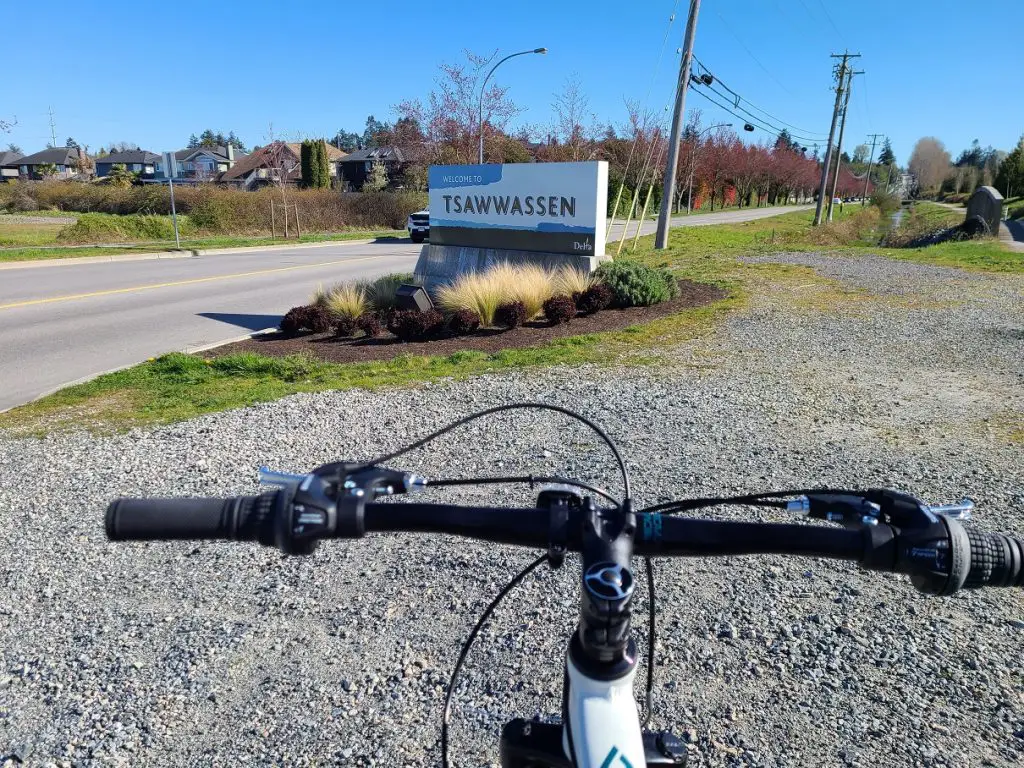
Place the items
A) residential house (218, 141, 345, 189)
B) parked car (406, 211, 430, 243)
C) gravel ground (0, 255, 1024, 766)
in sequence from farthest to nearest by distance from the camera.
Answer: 1. residential house (218, 141, 345, 189)
2. parked car (406, 211, 430, 243)
3. gravel ground (0, 255, 1024, 766)

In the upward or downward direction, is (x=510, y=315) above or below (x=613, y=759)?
below

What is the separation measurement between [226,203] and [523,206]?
32089mm

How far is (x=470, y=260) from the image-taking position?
50.3ft

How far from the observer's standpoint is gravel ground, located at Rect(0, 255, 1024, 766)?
2883mm

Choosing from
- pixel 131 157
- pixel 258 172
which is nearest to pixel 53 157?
pixel 131 157

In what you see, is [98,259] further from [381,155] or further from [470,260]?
[381,155]

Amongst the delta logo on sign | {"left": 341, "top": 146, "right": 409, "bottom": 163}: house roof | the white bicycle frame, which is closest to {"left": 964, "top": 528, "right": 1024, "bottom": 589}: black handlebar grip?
the white bicycle frame

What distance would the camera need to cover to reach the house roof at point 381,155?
160 ft

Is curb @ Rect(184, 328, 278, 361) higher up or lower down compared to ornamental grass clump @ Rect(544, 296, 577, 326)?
lower down

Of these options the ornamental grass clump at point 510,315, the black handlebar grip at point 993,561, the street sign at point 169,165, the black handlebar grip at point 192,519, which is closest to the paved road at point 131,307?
the street sign at point 169,165

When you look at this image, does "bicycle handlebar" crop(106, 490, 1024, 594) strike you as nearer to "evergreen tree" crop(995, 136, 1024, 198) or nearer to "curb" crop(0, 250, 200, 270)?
"curb" crop(0, 250, 200, 270)

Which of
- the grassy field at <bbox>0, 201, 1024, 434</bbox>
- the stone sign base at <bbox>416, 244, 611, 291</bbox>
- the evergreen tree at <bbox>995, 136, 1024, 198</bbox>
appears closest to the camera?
the grassy field at <bbox>0, 201, 1024, 434</bbox>

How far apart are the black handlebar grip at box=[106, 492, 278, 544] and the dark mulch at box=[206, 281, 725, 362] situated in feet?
28.8

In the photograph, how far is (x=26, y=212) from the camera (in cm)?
Answer: 4994
